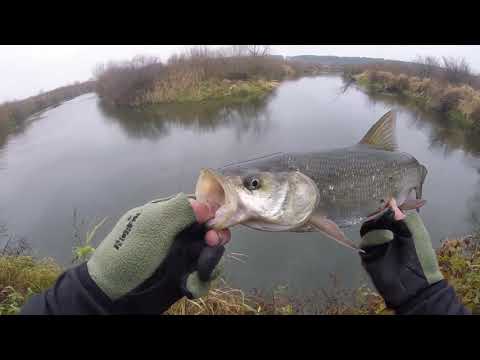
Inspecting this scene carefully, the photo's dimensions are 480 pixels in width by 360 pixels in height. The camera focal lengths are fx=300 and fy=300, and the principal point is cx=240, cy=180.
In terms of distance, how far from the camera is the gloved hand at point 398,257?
2.38m

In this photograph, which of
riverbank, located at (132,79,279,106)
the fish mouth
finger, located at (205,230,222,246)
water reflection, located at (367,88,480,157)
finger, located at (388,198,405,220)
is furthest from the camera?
riverbank, located at (132,79,279,106)

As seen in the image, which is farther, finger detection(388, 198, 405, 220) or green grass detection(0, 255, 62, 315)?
green grass detection(0, 255, 62, 315)

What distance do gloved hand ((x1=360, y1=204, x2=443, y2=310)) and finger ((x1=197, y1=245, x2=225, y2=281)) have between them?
1.32 metres

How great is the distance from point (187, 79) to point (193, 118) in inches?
252

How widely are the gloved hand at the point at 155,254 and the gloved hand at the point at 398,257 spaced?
132cm

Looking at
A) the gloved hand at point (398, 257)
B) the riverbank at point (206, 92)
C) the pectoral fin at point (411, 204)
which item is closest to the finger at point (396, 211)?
the gloved hand at point (398, 257)

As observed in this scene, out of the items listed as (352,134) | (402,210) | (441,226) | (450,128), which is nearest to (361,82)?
(450,128)

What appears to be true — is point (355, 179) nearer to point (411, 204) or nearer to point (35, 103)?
point (411, 204)

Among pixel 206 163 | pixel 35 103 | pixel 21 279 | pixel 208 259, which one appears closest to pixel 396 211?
pixel 208 259

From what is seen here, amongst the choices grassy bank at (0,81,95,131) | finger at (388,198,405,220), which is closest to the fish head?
finger at (388,198,405,220)

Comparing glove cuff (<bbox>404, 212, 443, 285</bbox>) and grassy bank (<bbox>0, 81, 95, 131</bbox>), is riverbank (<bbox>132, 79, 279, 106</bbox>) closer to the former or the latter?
grassy bank (<bbox>0, 81, 95, 131</bbox>)

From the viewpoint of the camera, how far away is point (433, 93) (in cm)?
2014

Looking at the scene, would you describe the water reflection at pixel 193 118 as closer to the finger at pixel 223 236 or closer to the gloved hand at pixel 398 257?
the gloved hand at pixel 398 257

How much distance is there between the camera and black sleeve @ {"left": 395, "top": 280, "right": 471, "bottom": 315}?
6.98 feet
